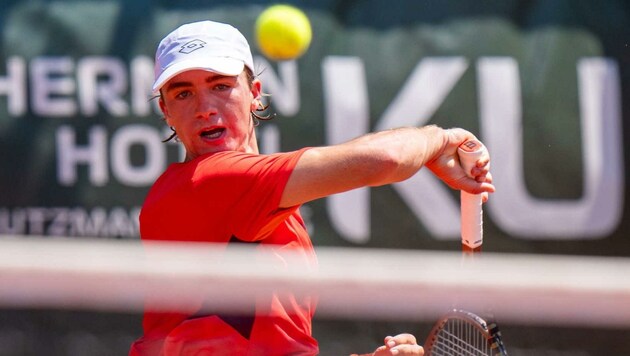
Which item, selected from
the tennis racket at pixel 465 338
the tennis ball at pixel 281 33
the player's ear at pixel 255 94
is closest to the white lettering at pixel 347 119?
the tennis ball at pixel 281 33

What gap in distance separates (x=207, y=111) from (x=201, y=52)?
0.14 meters

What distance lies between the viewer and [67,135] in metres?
4.73

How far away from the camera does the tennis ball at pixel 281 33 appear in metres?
4.60

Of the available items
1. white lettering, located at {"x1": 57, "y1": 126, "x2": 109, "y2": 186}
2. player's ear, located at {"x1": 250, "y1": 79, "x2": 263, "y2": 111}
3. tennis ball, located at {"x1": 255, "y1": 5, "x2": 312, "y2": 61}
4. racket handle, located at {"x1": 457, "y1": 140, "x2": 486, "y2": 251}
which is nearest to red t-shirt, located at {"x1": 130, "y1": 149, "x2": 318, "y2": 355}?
player's ear, located at {"x1": 250, "y1": 79, "x2": 263, "y2": 111}

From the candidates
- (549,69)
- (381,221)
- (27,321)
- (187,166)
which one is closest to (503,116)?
(549,69)

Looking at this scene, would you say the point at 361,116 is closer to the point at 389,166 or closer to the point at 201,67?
the point at 201,67

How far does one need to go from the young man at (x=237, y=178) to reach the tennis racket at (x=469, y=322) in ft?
0.12

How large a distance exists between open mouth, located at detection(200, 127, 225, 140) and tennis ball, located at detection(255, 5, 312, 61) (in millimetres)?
1976

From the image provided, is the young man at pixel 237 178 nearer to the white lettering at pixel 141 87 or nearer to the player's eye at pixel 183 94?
the player's eye at pixel 183 94

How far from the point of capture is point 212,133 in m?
2.65

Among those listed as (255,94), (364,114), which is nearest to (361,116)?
(364,114)

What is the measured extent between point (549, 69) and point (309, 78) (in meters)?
0.98

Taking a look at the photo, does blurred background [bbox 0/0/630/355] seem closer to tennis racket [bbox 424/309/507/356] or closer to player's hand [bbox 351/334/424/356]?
tennis racket [bbox 424/309/507/356]

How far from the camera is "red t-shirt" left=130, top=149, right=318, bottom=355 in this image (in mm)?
2389
